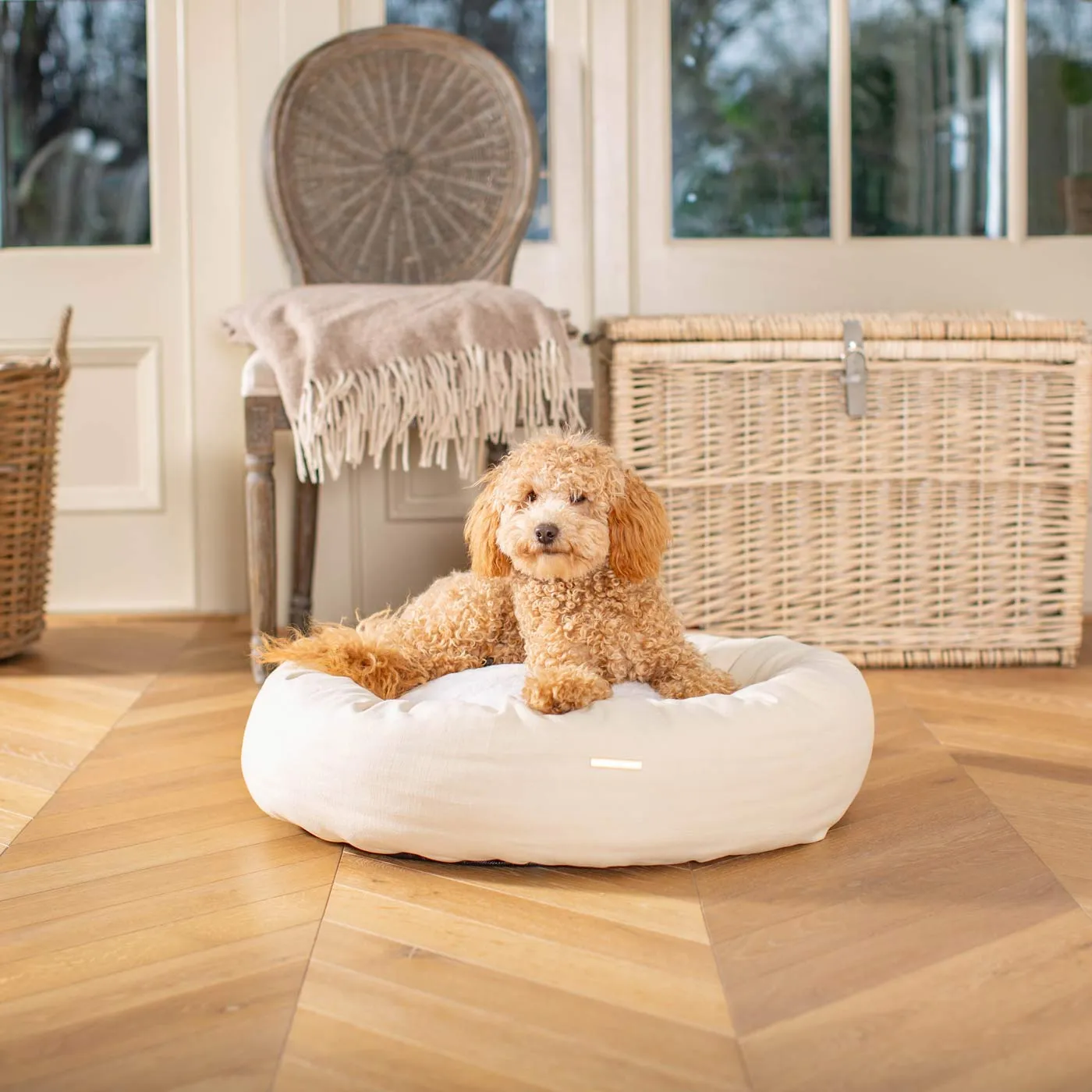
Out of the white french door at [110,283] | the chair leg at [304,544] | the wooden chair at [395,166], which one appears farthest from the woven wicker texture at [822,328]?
the white french door at [110,283]

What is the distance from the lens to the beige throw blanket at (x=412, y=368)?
1.79 meters

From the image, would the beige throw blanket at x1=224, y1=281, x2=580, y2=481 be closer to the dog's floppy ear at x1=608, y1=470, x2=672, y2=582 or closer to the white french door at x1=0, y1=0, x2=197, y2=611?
the dog's floppy ear at x1=608, y1=470, x2=672, y2=582

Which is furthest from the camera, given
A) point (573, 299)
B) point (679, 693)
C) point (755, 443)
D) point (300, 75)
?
point (573, 299)

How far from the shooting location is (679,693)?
1.29 metres

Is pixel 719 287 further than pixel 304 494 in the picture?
Yes

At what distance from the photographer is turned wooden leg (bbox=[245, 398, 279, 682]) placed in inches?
72.1

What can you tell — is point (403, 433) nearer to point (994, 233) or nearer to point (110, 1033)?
point (110, 1033)

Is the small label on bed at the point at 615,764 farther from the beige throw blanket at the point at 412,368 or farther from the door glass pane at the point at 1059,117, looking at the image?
the door glass pane at the point at 1059,117

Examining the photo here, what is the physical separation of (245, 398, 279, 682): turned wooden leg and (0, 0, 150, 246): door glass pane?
0.83 meters

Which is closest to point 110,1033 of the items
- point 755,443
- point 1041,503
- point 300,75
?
point 755,443

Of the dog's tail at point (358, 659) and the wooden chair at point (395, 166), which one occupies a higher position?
the wooden chair at point (395, 166)

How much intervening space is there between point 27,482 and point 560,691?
4.21ft

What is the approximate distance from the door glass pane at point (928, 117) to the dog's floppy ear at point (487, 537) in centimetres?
146

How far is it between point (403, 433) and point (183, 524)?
0.84 meters
